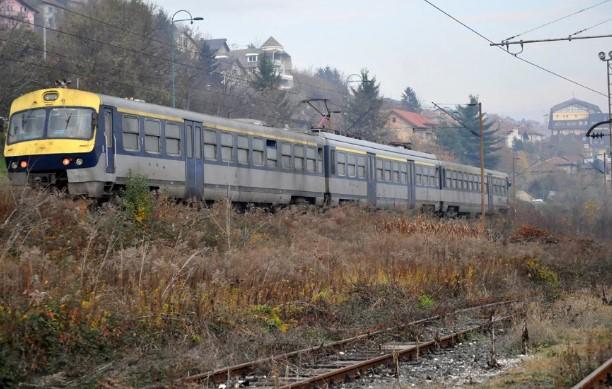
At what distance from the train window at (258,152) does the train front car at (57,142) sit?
7338 millimetres

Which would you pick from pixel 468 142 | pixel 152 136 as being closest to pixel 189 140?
pixel 152 136

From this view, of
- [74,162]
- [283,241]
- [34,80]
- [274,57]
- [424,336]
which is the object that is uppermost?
[274,57]

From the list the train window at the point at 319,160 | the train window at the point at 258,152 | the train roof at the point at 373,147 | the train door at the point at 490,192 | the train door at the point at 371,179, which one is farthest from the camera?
the train door at the point at 490,192

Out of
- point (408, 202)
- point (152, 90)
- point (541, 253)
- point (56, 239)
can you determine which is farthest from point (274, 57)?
point (56, 239)

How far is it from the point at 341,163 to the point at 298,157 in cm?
373

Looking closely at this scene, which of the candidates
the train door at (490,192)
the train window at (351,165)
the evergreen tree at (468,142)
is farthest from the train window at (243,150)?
the evergreen tree at (468,142)

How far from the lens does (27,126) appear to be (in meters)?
22.2

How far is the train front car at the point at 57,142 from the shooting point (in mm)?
21016

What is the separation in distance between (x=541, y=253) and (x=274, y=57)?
5524 inches

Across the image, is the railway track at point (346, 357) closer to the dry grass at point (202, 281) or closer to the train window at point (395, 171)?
the dry grass at point (202, 281)

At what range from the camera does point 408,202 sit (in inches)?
1604

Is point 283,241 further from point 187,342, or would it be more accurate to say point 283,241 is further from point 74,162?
point 187,342

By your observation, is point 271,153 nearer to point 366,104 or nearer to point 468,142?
point 366,104

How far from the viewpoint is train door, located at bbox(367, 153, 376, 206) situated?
3645 centimetres
